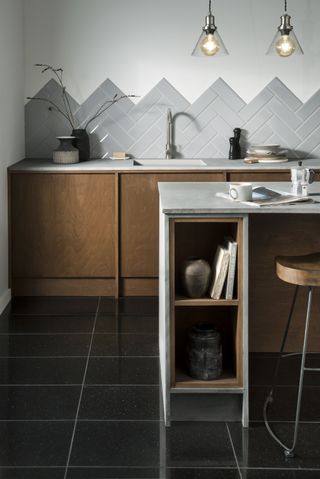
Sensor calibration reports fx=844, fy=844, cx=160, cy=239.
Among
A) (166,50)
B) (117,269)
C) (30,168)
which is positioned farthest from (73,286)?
(166,50)

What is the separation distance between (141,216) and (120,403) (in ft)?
7.06

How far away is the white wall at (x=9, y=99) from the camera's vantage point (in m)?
5.51

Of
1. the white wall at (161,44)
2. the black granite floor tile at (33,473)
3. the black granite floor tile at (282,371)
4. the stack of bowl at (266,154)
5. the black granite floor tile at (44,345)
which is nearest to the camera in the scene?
the black granite floor tile at (33,473)

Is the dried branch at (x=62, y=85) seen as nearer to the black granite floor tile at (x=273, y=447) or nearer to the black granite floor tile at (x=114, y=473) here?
the black granite floor tile at (x=273, y=447)

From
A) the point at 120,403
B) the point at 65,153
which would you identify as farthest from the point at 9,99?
the point at 120,403

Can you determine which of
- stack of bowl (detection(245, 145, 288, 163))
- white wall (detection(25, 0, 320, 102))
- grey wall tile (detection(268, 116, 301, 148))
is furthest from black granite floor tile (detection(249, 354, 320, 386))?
white wall (detection(25, 0, 320, 102))

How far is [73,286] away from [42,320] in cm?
68

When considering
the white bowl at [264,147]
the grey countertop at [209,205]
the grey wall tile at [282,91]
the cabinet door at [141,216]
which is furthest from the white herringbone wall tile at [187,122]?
the grey countertop at [209,205]

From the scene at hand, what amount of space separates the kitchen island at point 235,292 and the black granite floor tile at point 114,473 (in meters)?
0.43

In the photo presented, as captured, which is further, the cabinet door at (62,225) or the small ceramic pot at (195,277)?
the cabinet door at (62,225)

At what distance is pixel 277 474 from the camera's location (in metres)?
3.12

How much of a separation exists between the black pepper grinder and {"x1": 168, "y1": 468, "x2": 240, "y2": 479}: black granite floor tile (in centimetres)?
344

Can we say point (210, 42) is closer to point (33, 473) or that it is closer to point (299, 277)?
point (299, 277)

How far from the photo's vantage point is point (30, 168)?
5.69m
